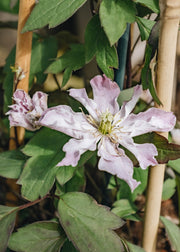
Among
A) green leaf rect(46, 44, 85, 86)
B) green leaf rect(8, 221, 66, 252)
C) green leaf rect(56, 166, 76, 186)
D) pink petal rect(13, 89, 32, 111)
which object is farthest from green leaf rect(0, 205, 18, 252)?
green leaf rect(46, 44, 85, 86)

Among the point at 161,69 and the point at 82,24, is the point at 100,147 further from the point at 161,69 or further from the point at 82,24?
the point at 82,24

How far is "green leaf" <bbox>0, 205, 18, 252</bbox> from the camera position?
0.81m

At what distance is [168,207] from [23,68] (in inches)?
28.8

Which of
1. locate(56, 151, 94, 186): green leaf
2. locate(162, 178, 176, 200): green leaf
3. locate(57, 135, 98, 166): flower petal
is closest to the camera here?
locate(57, 135, 98, 166): flower petal

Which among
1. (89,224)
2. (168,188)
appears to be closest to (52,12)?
(89,224)

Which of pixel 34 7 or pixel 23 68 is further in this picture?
pixel 23 68

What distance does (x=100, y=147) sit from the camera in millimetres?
779

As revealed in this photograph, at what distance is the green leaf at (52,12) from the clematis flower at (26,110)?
0.15m

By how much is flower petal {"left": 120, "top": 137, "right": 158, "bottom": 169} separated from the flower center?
0.07 m

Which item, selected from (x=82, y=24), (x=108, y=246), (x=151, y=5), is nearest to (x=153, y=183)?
(x=108, y=246)

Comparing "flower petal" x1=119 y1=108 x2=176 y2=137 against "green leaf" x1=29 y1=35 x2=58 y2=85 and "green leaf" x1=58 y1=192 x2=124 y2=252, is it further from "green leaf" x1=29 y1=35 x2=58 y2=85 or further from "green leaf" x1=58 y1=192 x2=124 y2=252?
"green leaf" x1=29 y1=35 x2=58 y2=85

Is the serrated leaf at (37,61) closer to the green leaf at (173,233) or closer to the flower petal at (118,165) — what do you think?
the flower petal at (118,165)

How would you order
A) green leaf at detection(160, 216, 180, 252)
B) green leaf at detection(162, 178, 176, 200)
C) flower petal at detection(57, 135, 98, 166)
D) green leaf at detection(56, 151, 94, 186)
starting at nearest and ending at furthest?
flower petal at detection(57, 135, 98, 166), green leaf at detection(56, 151, 94, 186), green leaf at detection(160, 216, 180, 252), green leaf at detection(162, 178, 176, 200)

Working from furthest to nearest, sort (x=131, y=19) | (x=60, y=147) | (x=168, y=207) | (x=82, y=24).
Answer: (x=82, y=24) < (x=168, y=207) < (x=60, y=147) < (x=131, y=19)
